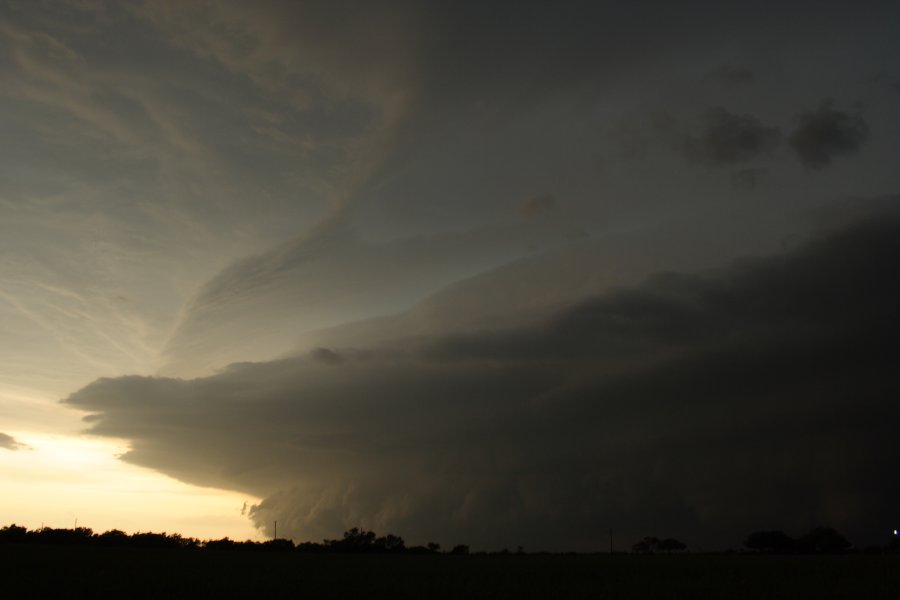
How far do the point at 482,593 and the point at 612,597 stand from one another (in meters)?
8.81

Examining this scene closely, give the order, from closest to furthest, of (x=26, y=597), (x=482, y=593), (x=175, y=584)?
1. (x=26, y=597)
2. (x=482, y=593)
3. (x=175, y=584)

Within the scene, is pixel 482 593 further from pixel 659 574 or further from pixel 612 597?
pixel 659 574

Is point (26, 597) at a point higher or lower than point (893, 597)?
higher

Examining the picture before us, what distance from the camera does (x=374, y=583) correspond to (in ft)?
188

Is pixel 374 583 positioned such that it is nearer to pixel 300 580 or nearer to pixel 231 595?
pixel 300 580

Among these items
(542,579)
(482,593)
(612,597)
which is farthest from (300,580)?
(612,597)

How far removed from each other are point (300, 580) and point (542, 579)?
2205cm

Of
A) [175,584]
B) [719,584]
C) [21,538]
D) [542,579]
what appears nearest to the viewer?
[175,584]

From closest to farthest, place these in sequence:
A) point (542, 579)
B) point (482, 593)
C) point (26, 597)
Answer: point (26, 597) → point (482, 593) → point (542, 579)

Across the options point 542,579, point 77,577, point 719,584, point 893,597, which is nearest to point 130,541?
point 77,577

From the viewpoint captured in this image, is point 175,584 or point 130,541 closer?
point 175,584

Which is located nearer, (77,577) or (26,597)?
(26,597)

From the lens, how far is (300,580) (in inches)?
2299

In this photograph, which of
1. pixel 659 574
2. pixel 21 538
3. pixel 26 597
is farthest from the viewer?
pixel 21 538
